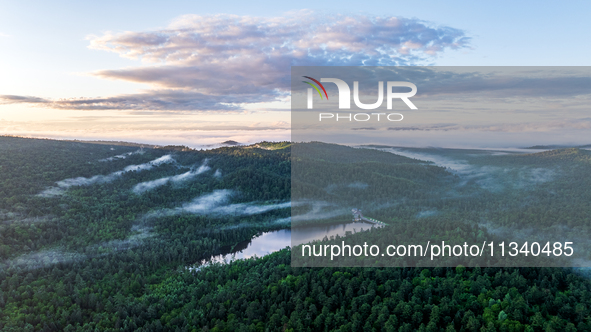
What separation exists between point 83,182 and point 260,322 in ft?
529

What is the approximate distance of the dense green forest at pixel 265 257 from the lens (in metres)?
54.4

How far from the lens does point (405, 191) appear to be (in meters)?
170

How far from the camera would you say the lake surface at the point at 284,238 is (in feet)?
406

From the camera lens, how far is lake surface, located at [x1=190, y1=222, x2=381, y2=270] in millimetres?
123812

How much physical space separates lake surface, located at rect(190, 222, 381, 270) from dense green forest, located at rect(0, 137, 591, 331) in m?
4.47

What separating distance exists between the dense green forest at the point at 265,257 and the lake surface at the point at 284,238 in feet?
14.7

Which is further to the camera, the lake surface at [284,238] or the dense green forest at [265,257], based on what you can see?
the lake surface at [284,238]

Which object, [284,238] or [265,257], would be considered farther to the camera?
[284,238]

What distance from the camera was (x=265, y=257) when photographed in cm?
9838

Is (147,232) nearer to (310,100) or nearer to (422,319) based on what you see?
(310,100)

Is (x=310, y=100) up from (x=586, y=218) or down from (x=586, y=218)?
up

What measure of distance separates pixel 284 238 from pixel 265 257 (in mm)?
49781

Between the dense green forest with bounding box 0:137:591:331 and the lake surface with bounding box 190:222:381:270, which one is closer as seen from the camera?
the dense green forest with bounding box 0:137:591:331

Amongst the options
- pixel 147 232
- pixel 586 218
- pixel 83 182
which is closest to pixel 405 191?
pixel 586 218
